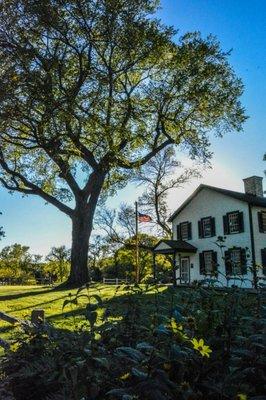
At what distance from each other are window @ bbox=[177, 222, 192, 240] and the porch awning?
93 centimetres

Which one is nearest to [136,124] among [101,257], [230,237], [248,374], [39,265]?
[230,237]

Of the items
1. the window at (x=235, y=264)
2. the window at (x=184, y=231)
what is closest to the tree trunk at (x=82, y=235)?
the window at (x=184, y=231)

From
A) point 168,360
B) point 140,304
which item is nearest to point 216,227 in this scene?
point 140,304

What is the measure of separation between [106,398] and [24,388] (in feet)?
6.27

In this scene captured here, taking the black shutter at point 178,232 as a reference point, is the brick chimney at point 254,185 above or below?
above

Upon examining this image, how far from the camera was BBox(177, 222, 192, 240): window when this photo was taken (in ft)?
111

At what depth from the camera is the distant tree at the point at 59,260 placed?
3649 inches

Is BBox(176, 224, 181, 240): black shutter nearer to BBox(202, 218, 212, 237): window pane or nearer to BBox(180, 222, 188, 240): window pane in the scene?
BBox(180, 222, 188, 240): window pane

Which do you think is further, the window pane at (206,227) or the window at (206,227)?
the window pane at (206,227)

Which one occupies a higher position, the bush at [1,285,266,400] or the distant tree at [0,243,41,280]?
the distant tree at [0,243,41,280]

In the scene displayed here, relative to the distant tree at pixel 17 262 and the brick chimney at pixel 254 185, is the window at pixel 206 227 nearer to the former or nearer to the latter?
the brick chimney at pixel 254 185

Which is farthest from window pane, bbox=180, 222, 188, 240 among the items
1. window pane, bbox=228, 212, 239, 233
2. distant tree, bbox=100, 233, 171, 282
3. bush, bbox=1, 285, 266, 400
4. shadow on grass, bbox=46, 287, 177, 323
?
bush, bbox=1, 285, 266, 400

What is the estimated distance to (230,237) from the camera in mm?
29766

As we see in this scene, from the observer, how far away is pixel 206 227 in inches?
1265
